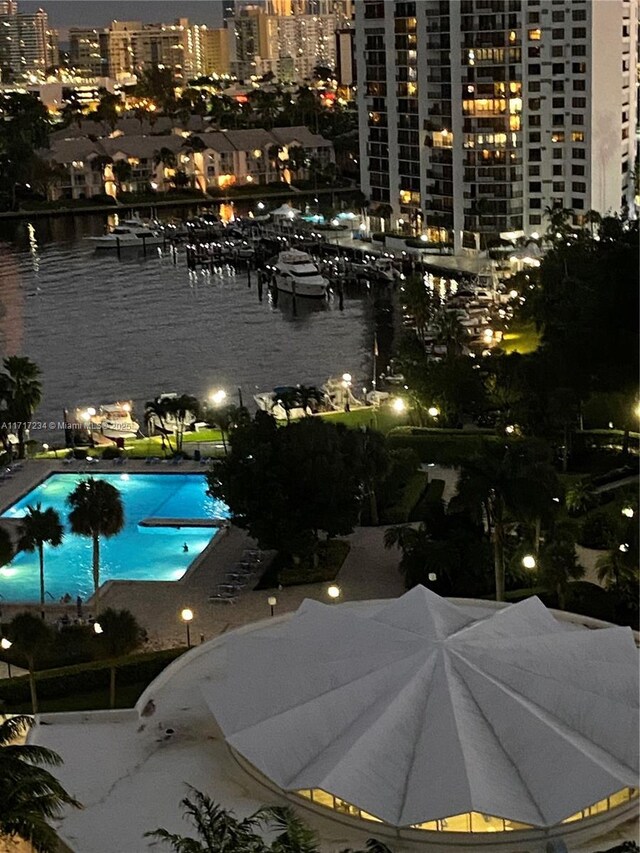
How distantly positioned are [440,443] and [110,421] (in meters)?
8.72

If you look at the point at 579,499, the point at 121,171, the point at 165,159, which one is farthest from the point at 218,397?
the point at 165,159

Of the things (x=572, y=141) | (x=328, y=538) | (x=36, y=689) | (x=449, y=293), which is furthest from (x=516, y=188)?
(x=36, y=689)

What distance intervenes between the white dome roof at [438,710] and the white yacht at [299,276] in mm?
32939

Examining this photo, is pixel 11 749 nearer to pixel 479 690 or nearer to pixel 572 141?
pixel 479 690

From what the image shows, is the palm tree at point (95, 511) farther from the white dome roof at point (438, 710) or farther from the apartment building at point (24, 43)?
the apartment building at point (24, 43)

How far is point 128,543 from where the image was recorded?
961 inches

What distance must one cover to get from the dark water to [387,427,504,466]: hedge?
9.65m

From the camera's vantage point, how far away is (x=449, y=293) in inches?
1873

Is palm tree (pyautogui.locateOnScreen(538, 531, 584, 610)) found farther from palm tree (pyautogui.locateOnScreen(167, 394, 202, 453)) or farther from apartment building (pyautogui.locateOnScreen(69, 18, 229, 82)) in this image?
apartment building (pyautogui.locateOnScreen(69, 18, 229, 82))

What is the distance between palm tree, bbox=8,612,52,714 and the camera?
1712cm

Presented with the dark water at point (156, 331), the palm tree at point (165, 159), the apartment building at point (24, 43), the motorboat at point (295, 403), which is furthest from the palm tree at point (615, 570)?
the apartment building at point (24, 43)

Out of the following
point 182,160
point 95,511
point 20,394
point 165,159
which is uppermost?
point 165,159

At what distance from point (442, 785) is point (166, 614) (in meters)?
7.75

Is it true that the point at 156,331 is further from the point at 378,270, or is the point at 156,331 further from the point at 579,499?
the point at 579,499
